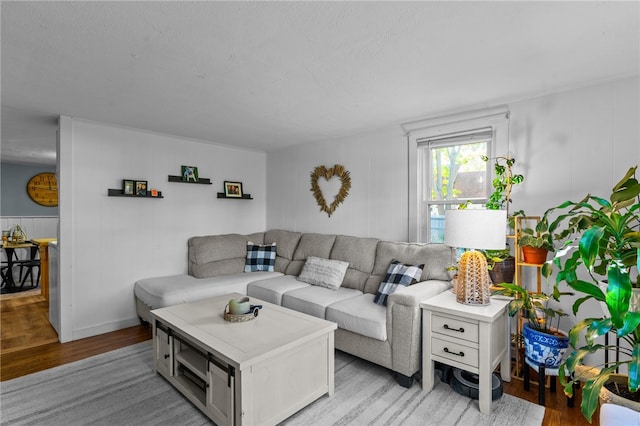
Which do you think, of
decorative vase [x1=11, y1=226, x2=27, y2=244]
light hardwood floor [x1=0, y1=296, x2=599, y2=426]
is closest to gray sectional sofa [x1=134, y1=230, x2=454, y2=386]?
light hardwood floor [x1=0, y1=296, x2=599, y2=426]

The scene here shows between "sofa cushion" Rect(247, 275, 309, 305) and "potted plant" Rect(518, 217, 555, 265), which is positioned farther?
"sofa cushion" Rect(247, 275, 309, 305)

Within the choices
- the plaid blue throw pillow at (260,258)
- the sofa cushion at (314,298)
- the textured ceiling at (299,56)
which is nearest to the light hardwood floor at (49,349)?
the plaid blue throw pillow at (260,258)

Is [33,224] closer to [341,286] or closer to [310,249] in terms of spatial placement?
[310,249]

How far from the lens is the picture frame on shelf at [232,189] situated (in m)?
4.55

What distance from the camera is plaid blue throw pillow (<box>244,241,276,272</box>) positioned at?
4227 millimetres

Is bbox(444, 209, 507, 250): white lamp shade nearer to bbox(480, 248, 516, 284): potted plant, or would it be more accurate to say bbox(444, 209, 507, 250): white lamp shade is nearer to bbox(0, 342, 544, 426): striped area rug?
bbox(480, 248, 516, 284): potted plant

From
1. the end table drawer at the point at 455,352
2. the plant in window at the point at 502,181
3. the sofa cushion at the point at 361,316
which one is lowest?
the end table drawer at the point at 455,352

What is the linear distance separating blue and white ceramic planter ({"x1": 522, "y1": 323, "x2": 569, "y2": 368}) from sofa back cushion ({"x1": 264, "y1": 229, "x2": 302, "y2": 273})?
8.93 feet

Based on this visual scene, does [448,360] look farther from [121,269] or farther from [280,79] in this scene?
[121,269]

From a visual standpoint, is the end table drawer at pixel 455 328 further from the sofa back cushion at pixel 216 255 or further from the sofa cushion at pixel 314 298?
the sofa back cushion at pixel 216 255

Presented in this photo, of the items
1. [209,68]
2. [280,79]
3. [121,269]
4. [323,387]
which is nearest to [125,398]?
[323,387]

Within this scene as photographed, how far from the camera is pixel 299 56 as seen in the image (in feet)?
6.48

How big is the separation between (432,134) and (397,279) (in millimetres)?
1501

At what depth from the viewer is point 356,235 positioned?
3.92m
